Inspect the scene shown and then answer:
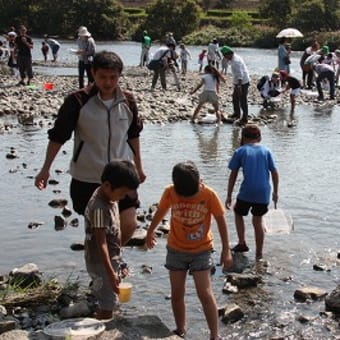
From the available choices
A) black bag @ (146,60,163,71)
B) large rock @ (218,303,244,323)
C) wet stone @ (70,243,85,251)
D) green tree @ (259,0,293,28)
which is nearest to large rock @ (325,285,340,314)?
large rock @ (218,303,244,323)

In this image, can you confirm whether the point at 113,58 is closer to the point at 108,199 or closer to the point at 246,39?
the point at 108,199

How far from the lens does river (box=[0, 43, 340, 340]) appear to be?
584cm

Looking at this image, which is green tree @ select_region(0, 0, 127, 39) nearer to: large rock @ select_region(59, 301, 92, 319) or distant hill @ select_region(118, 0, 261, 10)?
distant hill @ select_region(118, 0, 261, 10)

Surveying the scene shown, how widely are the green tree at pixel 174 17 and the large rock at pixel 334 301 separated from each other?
77.7m

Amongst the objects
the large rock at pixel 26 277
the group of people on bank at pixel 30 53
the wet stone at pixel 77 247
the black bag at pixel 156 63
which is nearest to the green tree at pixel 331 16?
the group of people on bank at pixel 30 53

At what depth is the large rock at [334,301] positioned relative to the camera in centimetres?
579

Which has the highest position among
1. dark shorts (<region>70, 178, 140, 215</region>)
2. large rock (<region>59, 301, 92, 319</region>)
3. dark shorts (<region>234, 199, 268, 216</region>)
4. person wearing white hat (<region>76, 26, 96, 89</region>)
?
person wearing white hat (<region>76, 26, 96, 89</region>)

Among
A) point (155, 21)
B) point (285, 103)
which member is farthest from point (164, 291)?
point (155, 21)

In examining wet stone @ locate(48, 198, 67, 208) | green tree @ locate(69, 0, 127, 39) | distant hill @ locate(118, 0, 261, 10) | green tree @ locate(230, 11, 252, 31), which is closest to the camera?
wet stone @ locate(48, 198, 67, 208)

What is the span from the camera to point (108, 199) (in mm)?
5027

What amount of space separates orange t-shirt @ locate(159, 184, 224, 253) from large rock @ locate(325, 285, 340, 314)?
132cm

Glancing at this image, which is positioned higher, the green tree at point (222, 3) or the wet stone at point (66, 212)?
the green tree at point (222, 3)

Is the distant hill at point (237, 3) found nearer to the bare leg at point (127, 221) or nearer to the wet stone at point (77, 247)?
the wet stone at point (77, 247)

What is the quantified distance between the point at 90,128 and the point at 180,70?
27.3m
